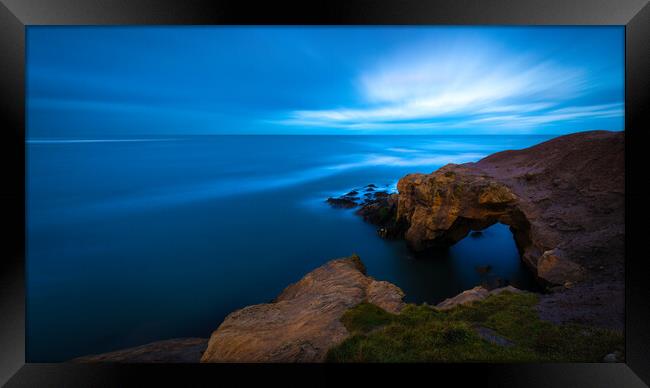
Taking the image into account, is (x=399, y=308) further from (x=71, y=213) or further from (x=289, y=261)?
(x=71, y=213)

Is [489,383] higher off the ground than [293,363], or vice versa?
[293,363]

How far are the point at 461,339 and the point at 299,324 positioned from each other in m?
3.22

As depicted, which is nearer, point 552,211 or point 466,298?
point 466,298

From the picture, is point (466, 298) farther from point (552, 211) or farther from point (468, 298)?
point (552, 211)

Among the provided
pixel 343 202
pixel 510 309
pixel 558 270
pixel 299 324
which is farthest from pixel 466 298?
pixel 343 202

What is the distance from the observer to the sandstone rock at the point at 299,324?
19.4ft

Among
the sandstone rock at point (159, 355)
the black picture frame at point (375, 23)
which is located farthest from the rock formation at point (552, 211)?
the sandstone rock at point (159, 355)

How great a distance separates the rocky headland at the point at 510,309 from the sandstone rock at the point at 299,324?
2 cm

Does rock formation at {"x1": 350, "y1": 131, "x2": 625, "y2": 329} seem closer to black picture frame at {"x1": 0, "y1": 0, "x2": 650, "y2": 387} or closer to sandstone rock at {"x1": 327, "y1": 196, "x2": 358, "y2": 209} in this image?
black picture frame at {"x1": 0, "y1": 0, "x2": 650, "y2": 387}

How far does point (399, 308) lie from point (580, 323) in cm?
370

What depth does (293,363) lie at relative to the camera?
5.81m

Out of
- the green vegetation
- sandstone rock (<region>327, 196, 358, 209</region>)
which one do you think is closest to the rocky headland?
the green vegetation

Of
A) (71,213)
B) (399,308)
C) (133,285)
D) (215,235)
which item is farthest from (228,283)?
(399,308)

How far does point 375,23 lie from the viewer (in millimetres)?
5781
